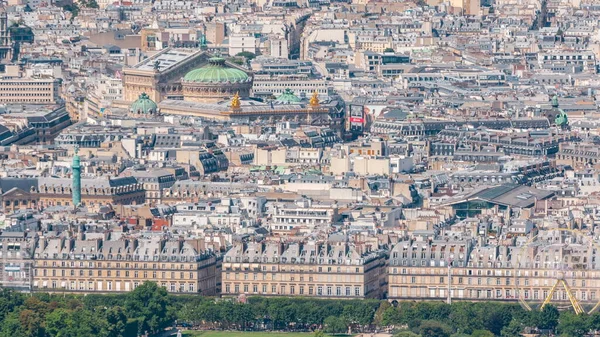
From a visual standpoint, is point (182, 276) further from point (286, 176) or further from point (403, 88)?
point (403, 88)

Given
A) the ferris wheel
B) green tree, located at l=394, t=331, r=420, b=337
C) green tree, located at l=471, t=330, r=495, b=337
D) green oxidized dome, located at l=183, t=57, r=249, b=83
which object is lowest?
green tree, located at l=471, t=330, r=495, b=337

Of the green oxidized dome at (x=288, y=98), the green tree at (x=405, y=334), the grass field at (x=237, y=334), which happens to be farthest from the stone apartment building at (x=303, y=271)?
the green oxidized dome at (x=288, y=98)

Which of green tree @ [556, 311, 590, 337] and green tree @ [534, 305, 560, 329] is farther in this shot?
green tree @ [534, 305, 560, 329]

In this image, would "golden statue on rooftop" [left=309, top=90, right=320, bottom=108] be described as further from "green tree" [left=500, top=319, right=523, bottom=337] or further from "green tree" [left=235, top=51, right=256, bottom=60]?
"green tree" [left=500, top=319, right=523, bottom=337]

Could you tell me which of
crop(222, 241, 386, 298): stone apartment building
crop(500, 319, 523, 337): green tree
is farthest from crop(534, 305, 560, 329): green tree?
crop(222, 241, 386, 298): stone apartment building

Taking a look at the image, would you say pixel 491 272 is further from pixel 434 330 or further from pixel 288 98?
pixel 288 98

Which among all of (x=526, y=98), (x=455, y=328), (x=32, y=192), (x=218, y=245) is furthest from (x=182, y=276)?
(x=526, y=98)

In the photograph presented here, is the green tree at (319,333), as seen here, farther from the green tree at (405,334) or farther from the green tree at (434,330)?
the green tree at (434,330)
